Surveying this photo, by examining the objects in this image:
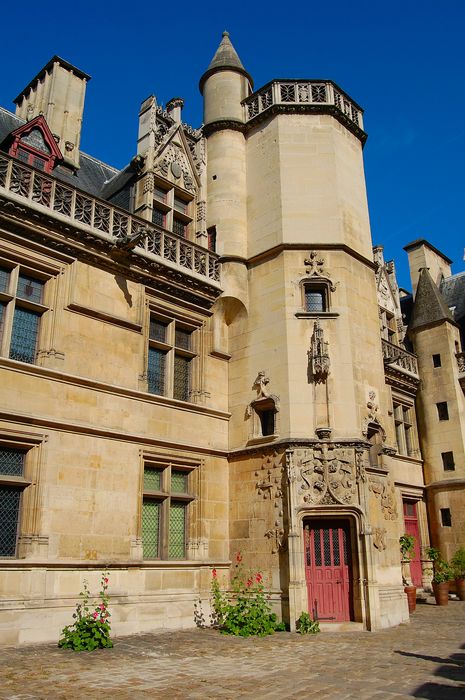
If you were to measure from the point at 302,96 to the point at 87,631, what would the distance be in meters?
14.0

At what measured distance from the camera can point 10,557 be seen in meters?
10.3

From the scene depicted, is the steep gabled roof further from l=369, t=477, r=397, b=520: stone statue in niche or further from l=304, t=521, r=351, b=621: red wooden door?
l=304, t=521, r=351, b=621: red wooden door

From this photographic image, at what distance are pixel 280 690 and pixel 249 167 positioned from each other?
13.4m

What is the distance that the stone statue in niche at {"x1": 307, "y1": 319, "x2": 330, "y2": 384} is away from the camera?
1361 cm

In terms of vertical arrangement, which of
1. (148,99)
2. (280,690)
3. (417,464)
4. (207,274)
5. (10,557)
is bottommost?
(280,690)

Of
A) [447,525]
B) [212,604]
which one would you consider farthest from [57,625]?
[447,525]

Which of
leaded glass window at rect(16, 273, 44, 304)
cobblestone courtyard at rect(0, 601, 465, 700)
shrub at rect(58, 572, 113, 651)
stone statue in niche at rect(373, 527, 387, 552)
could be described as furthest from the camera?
stone statue in niche at rect(373, 527, 387, 552)

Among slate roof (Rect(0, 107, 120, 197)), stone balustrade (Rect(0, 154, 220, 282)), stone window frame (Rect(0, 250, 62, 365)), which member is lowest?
stone window frame (Rect(0, 250, 62, 365))

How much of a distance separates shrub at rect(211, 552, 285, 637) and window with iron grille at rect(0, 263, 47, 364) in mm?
6252

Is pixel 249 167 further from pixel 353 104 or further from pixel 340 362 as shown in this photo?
pixel 340 362

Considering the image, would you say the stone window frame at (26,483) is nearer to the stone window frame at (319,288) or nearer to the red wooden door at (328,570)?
the red wooden door at (328,570)

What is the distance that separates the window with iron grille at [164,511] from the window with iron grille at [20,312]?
11.5ft

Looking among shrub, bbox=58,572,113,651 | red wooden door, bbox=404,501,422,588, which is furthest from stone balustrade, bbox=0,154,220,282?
red wooden door, bbox=404,501,422,588

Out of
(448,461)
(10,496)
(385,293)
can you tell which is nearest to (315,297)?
(10,496)
